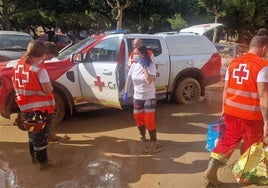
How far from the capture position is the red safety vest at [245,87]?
→ 13.3 ft

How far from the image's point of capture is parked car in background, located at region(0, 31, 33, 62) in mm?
10941

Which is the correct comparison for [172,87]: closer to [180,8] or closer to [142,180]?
[142,180]

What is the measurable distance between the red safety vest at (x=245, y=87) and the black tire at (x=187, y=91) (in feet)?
15.0

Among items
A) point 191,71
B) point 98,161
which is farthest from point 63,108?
point 191,71

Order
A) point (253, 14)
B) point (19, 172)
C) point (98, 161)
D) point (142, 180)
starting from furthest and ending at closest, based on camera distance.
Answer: point (253, 14) < point (98, 161) < point (19, 172) < point (142, 180)

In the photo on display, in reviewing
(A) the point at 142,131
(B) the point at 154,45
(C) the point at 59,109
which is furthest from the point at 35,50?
(B) the point at 154,45

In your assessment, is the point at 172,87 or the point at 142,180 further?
the point at 172,87

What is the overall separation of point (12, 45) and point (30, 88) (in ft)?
22.7

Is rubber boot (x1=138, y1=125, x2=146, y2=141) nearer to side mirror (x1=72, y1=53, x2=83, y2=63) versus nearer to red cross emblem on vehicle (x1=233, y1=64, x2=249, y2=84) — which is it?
side mirror (x1=72, y1=53, x2=83, y2=63)

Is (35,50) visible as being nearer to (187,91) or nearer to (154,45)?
(154,45)

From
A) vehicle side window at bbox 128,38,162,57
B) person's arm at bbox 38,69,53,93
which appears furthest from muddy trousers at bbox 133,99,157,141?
vehicle side window at bbox 128,38,162,57

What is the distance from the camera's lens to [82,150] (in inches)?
245

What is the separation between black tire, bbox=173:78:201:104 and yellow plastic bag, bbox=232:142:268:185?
4922 mm

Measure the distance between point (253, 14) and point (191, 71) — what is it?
2201 cm
